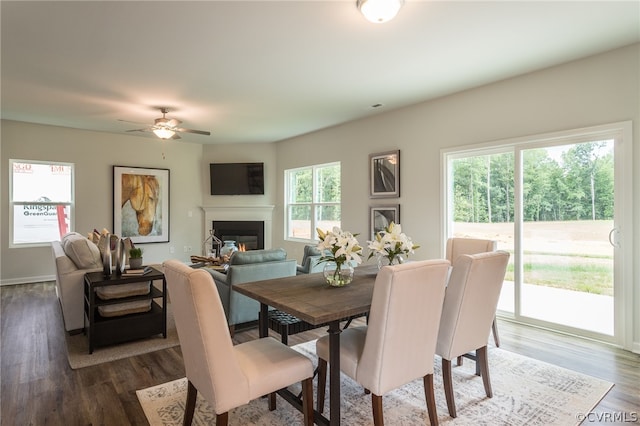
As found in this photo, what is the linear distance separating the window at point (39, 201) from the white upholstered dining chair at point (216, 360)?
5.76 meters

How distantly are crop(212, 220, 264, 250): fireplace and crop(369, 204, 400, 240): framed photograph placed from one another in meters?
3.01

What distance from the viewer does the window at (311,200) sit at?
6383mm

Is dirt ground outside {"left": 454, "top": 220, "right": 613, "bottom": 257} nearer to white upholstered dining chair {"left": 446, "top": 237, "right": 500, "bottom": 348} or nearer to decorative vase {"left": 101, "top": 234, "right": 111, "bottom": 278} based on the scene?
white upholstered dining chair {"left": 446, "top": 237, "right": 500, "bottom": 348}

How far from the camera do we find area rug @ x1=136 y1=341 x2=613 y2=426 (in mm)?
2111

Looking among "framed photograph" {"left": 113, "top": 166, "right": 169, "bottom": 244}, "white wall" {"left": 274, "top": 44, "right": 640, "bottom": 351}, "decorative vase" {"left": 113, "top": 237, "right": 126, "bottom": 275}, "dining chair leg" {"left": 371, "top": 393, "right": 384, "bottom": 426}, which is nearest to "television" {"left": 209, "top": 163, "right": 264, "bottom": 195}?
"framed photograph" {"left": 113, "top": 166, "right": 169, "bottom": 244}

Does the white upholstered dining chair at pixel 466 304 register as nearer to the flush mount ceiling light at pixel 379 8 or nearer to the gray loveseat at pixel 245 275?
the flush mount ceiling light at pixel 379 8

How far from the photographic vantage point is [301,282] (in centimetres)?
244

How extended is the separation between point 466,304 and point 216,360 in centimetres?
144

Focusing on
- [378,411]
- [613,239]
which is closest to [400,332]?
[378,411]

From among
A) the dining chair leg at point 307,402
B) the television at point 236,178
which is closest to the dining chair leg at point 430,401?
the dining chair leg at point 307,402

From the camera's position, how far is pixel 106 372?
2736 millimetres

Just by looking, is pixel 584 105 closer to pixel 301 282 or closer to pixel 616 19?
pixel 616 19

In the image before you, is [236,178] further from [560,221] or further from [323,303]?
[323,303]

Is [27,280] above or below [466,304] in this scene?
below
